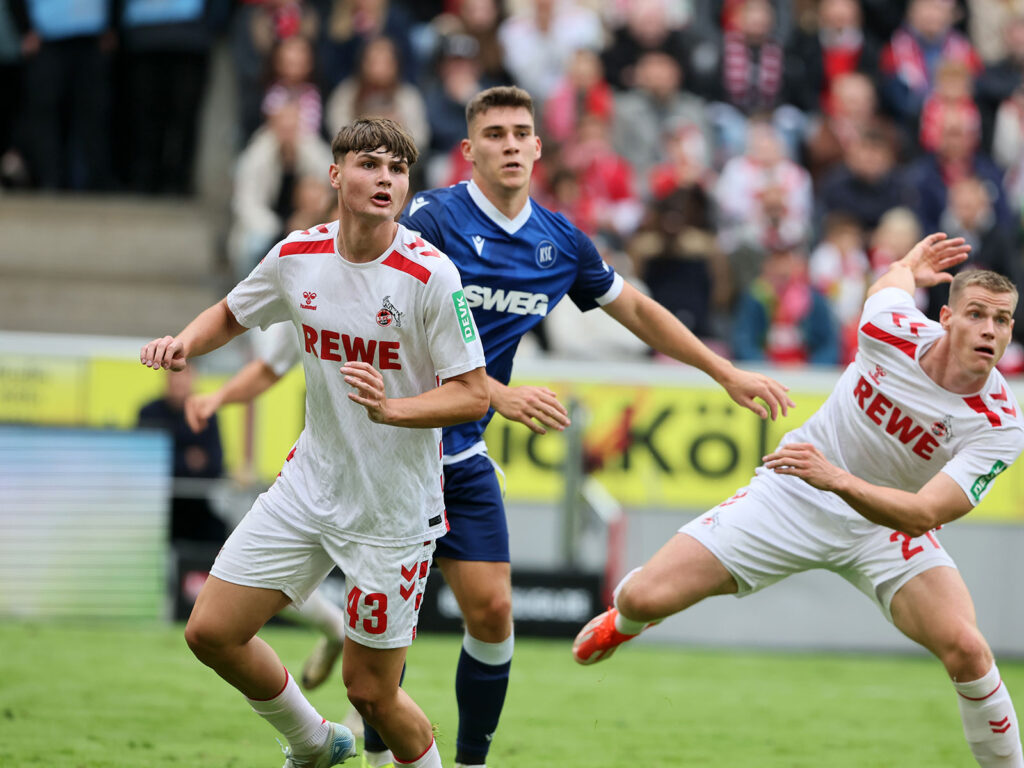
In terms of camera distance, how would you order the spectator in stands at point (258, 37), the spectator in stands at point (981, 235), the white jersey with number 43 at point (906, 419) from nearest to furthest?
the white jersey with number 43 at point (906, 419), the spectator in stands at point (981, 235), the spectator in stands at point (258, 37)

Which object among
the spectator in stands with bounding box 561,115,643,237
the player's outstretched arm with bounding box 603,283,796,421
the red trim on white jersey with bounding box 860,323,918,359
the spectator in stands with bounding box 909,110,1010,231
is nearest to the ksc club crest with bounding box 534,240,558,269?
the player's outstretched arm with bounding box 603,283,796,421

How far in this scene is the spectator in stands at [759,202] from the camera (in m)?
13.6

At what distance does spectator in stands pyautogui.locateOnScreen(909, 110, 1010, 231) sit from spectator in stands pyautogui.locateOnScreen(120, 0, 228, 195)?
7.19 metres

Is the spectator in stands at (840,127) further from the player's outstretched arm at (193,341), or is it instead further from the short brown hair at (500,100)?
the player's outstretched arm at (193,341)

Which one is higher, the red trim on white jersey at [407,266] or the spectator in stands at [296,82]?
the red trim on white jersey at [407,266]

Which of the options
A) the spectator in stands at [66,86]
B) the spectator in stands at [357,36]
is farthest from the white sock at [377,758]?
the spectator in stands at [66,86]

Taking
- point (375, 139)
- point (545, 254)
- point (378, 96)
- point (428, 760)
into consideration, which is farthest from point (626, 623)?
point (378, 96)

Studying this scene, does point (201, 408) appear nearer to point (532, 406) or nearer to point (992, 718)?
point (532, 406)

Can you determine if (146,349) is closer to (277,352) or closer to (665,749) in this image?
(277,352)

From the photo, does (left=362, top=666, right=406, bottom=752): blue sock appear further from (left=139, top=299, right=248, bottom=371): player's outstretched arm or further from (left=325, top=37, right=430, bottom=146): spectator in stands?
(left=325, top=37, right=430, bottom=146): spectator in stands

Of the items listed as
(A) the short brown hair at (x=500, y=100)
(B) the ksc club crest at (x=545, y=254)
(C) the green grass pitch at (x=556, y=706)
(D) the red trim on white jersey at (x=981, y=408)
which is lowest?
(C) the green grass pitch at (x=556, y=706)

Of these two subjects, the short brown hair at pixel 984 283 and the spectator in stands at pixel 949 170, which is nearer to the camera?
the short brown hair at pixel 984 283

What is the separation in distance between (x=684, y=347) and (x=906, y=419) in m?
1.03

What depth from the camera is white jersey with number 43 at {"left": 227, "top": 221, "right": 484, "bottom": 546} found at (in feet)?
17.7
